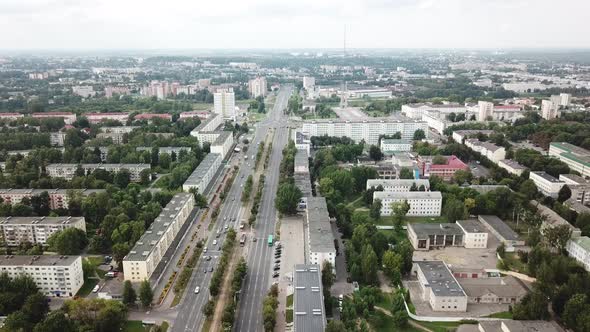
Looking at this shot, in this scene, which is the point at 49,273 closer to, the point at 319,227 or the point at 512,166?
the point at 319,227

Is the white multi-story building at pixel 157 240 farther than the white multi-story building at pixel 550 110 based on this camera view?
No

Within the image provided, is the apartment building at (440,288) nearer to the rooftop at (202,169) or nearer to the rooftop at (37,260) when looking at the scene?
the rooftop at (37,260)

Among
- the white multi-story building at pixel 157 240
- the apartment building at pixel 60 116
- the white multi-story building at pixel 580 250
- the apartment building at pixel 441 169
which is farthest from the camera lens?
the apartment building at pixel 60 116

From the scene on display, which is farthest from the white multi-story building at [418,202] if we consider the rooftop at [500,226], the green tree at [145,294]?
the green tree at [145,294]

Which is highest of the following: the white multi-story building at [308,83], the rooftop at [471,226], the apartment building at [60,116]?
the white multi-story building at [308,83]

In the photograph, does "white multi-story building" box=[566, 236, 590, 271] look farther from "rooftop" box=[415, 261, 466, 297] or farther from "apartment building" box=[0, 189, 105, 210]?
"apartment building" box=[0, 189, 105, 210]

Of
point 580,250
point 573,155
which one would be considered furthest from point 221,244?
point 573,155

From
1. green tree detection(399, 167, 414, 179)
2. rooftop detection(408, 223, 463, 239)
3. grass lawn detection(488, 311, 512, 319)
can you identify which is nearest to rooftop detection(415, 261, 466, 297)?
grass lawn detection(488, 311, 512, 319)
